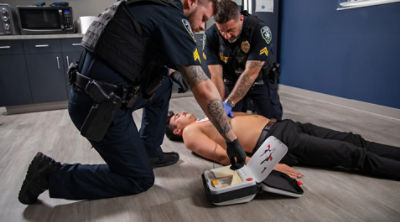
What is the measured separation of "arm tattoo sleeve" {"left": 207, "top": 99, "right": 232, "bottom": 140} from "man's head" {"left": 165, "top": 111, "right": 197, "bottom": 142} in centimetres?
70

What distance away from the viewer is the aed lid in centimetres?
114

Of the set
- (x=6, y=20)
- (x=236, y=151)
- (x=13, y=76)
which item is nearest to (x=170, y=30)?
(x=236, y=151)

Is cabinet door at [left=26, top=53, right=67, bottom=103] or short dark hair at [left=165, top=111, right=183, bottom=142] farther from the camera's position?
cabinet door at [left=26, top=53, right=67, bottom=103]

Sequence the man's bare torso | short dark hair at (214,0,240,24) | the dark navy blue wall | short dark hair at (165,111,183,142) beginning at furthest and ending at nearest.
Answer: the dark navy blue wall
short dark hair at (165,111,183,142)
short dark hair at (214,0,240,24)
the man's bare torso

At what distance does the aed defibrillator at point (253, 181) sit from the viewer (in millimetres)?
1110

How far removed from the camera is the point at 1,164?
1669 millimetres

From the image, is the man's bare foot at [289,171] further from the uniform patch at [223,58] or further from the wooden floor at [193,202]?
the uniform patch at [223,58]

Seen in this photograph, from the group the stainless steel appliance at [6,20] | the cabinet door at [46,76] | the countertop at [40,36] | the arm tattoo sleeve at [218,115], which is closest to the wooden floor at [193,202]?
the arm tattoo sleeve at [218,115]

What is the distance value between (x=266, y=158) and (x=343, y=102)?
2.16m

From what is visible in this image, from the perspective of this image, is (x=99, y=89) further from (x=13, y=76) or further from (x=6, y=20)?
(x=6, y=20)

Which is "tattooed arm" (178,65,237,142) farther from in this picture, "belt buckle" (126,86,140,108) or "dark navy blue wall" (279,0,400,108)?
"dark navy blue wall" (279,0,400,108)

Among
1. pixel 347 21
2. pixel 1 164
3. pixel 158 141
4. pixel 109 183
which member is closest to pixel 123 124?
pixel 109 183

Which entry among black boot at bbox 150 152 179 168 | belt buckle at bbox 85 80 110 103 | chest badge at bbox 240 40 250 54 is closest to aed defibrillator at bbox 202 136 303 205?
black boot at bbox 150 152 179 168

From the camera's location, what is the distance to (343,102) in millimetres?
2887
